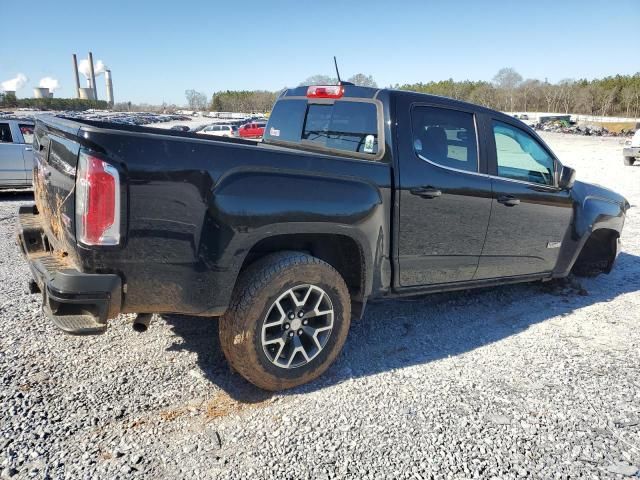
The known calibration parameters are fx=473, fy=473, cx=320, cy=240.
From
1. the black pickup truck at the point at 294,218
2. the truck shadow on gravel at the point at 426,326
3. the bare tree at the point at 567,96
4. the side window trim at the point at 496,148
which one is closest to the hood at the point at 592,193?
the black pickup truck at the point at 294,218

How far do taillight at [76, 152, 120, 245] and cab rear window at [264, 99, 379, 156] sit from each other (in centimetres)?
181

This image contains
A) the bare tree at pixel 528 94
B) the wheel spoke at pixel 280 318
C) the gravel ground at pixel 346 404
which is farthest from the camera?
the bare tree at pixel 528 94

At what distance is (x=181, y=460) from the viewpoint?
2.34 m

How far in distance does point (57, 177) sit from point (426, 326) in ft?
9.83

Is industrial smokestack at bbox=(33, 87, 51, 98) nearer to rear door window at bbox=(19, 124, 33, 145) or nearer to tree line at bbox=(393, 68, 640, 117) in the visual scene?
tree line at bbox=(393, 68, 640, 117)

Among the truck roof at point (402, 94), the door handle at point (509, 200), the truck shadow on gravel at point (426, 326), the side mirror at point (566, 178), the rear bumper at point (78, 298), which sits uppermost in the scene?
the truck roof at point (402, 94)

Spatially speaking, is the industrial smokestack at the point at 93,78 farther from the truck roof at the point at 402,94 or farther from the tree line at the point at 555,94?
the truck roof at the point at 402,94

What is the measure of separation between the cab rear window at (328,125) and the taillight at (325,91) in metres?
0.07

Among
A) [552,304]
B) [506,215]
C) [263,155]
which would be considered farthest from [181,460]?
[552,304]

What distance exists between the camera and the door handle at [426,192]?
10.9 feet

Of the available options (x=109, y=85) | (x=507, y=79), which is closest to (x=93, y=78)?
(x=109, y=85)

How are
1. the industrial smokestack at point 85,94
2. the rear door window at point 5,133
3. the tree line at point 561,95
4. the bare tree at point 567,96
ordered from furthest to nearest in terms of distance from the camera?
the industrial smokestack at point 85,94 → the bare tree at point 567,96 → the tree line at point 561,95 → the rear door window at point 5,133

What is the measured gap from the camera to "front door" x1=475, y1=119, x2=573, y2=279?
3910 mm

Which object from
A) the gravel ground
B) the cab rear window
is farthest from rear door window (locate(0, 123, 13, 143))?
the cab rear window
